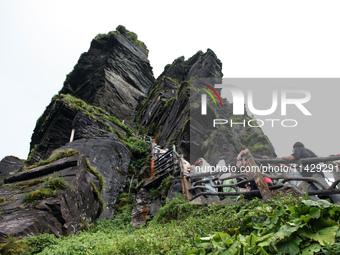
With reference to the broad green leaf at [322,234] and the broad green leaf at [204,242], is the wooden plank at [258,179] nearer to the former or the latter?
the broad green leaf at [204,242]

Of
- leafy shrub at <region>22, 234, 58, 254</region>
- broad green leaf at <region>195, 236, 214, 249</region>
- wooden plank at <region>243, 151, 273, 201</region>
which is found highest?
wooden plank at <region>243, 151, 273, 201</region>

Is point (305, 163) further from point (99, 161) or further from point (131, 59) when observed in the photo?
point (131, 59)

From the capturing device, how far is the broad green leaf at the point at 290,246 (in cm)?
236

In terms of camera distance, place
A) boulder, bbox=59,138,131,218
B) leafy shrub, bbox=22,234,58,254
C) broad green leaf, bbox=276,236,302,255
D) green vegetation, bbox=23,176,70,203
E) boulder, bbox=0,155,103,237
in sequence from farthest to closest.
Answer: boulder, bbox=59,138,131,218 < green vegetation, bbox=23,176,70,203 < boulder, bbox=0,155,103,237 < leafy shrub, bbox=22,234,58,254 < broad green leaf, bbox=276,236,302,255

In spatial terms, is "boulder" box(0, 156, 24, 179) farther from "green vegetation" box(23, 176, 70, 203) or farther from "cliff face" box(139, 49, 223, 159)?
"green vegetation" box(23, 176, 70, 203)

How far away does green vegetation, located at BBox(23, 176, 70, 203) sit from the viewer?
23.2ft

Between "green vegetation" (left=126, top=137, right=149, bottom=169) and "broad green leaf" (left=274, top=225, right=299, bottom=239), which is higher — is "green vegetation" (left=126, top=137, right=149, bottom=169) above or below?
above

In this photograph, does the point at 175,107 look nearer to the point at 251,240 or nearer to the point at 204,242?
the point at 204,242

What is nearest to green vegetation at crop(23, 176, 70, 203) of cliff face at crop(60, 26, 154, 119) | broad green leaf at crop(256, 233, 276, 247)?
broad green leaf at crop(256, 233, 276, 247)

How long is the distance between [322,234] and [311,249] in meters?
0.20

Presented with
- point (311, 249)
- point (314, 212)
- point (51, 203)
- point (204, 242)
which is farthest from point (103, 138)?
point (311, 249)

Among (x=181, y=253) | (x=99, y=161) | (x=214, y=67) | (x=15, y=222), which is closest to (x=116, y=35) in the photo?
(x=214, y=67)

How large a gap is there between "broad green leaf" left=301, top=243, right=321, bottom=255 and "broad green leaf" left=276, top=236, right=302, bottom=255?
6 centimetres

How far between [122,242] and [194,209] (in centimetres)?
250
